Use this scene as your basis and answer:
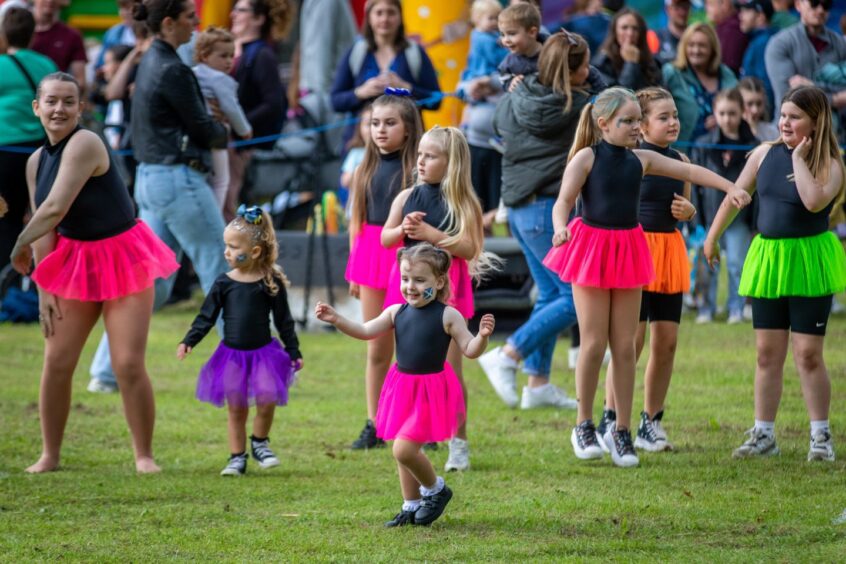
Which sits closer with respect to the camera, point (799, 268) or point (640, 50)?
point (799, 268)

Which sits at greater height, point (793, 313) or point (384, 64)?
point (384, 64)

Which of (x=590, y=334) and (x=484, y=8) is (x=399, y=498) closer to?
(x=590, y=334)

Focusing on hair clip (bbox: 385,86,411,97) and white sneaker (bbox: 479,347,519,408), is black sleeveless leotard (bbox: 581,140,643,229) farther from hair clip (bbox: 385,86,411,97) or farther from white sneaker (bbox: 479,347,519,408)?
white sneaker (bbox: 479,347,519,408)

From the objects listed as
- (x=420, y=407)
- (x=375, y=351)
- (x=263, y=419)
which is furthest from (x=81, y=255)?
(x=420, y=407)

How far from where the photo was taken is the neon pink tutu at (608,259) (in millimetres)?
6398

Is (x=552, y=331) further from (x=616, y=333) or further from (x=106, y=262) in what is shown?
(x=106, y=262)

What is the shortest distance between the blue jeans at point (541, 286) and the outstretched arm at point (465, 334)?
239 cm

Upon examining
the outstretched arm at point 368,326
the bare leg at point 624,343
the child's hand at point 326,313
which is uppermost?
the child's hand at point 326,313

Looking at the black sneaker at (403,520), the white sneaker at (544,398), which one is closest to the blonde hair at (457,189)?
the black sneaker at (403,520)

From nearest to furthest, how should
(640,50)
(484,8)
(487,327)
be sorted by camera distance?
(487,327), (640,50), (484,8)

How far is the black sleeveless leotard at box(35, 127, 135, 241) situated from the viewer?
647 cm

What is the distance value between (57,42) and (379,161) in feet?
20.9

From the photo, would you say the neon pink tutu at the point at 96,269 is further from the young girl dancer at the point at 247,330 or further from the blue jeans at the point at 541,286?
the blue jeans at the point at 541,286

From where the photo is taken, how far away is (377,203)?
23.2 feet
